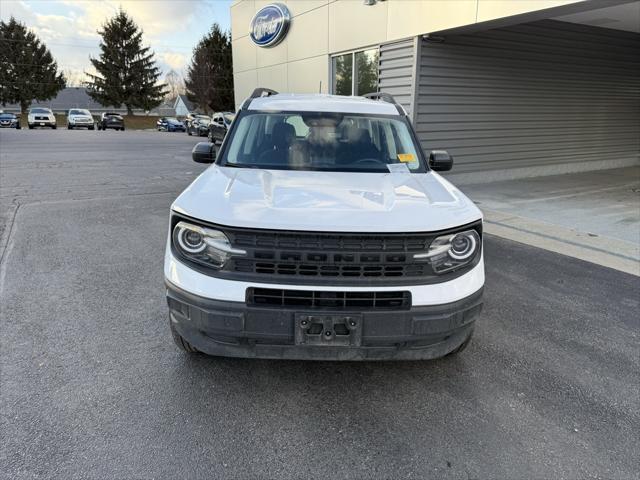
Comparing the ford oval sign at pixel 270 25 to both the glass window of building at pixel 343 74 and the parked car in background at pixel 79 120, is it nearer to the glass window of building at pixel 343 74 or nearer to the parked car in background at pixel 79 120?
the glass window of building at pixel 343 74

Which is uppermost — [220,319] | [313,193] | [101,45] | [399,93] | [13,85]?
[101,45]

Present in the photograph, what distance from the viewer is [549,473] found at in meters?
2.18

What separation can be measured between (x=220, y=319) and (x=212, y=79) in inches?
1821

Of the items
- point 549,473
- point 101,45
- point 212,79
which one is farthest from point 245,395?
point 101,45

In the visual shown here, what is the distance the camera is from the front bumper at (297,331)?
231 centimetres

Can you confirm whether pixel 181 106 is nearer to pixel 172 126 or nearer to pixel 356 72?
pixel 172 126

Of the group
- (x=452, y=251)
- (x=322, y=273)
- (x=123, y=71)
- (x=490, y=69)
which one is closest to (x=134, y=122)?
(x=123, y=71)

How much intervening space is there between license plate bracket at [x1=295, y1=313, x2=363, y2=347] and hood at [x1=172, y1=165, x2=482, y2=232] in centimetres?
46

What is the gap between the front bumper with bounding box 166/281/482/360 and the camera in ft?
7.57

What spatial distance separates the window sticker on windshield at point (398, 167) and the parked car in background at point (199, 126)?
91.1 feet

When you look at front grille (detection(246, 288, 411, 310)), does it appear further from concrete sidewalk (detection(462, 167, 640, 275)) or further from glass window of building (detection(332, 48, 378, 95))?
glass window of building (detection(332, 48, 378, 95))

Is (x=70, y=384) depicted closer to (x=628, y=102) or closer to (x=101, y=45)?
(x=628, y=102)

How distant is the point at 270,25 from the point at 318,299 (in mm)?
14640

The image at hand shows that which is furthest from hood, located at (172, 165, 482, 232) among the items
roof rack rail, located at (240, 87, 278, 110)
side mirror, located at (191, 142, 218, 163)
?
roof rack rail, located at (240, 87, 278, 110)
